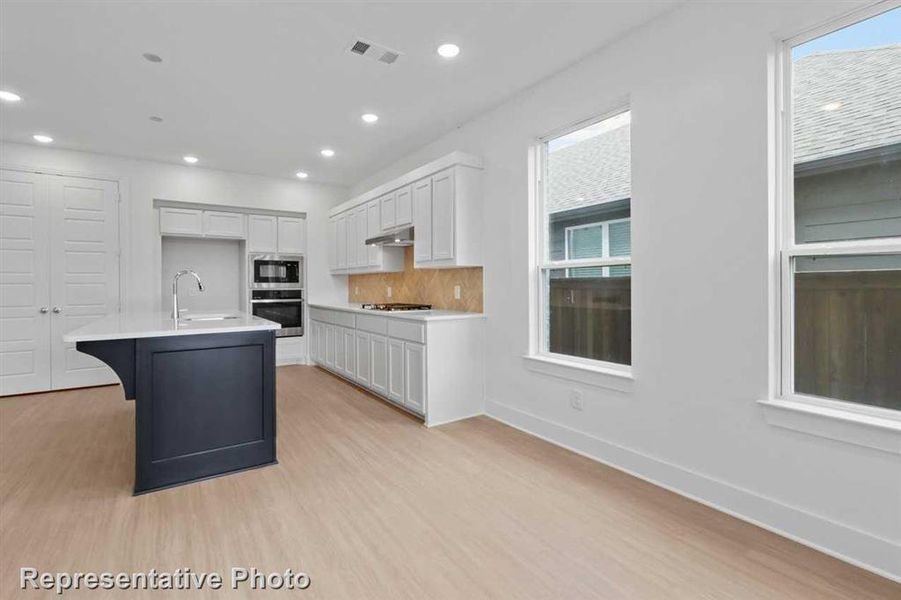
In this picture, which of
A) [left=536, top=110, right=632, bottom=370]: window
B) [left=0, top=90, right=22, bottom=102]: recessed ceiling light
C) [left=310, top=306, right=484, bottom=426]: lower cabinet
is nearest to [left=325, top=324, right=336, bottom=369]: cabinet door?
[left=310, top=306, right=484, bottom=426]: lower cabinet

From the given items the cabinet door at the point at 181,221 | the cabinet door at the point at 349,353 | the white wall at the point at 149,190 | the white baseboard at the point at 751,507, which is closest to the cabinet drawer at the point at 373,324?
the cabinet door at the point at 349,353

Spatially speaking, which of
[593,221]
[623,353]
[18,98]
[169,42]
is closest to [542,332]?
[623,353]

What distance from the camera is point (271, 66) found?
3.16 meters

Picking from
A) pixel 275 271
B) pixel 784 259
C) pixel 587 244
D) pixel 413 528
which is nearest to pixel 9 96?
pixel 275 271

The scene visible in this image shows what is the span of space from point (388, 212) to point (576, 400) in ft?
9.96

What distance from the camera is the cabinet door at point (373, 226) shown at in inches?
207

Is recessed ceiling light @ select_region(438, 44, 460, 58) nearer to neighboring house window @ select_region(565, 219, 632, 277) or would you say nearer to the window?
the window

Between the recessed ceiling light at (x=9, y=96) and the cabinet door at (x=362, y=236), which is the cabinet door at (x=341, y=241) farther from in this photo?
the recessed ceiling light at (x=9, y=96)

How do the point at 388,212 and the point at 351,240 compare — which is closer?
the point at 388,212

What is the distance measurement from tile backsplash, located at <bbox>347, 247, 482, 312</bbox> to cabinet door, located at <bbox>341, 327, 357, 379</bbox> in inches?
31.6

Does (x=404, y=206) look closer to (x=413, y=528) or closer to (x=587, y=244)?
(x=587, y=244)

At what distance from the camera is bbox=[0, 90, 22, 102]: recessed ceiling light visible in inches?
142

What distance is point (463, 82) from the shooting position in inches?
135

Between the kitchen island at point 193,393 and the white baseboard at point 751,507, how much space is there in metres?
2.14
